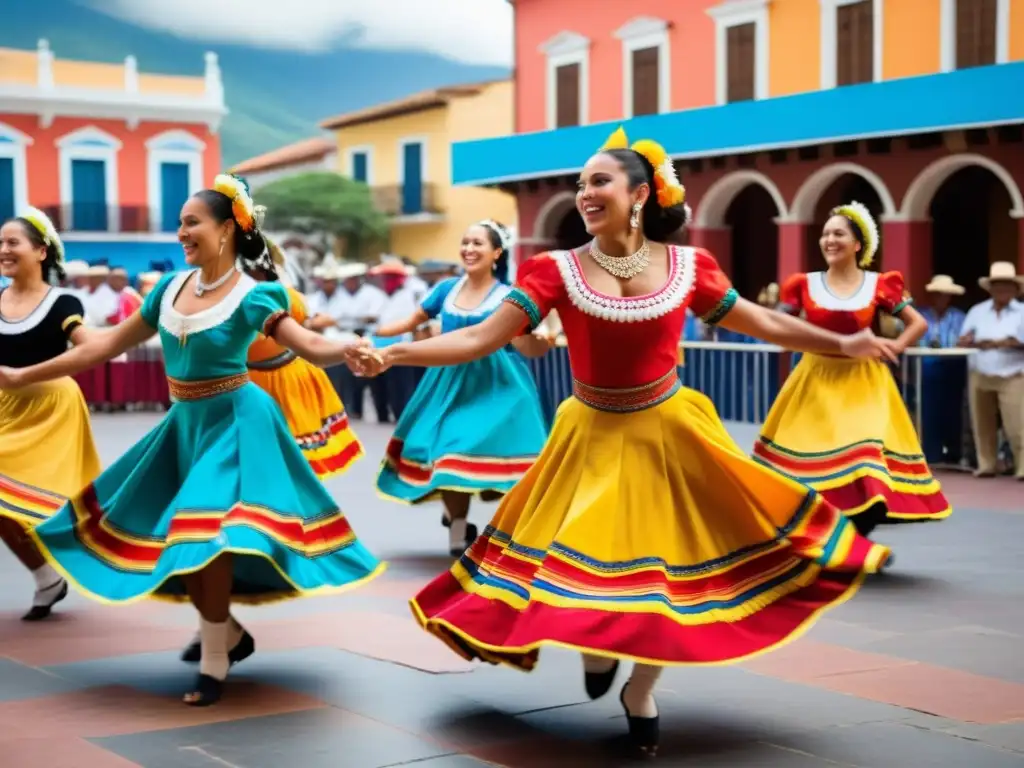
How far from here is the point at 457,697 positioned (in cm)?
550

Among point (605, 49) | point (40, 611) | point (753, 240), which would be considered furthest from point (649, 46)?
point (40, 611)

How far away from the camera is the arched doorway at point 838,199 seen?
24031mm

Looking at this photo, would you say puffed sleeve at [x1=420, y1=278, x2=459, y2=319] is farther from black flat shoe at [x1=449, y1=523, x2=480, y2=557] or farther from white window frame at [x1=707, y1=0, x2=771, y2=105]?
white window frame at [x1=707, y1=0, x2=771, y2=105]

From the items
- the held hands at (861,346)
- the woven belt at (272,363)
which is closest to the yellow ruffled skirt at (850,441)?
the woven belt at (272,363)

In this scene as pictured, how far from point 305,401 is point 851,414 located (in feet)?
9.94

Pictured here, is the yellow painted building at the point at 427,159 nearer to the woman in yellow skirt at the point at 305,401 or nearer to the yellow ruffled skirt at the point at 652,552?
the woman in yellow skirt at the point at 305,401

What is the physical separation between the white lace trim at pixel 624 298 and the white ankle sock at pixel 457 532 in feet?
13.4

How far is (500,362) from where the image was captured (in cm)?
902

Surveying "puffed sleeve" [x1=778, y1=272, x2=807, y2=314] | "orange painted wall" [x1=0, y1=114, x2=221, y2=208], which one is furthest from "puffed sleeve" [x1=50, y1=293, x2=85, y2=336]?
"orange painted wall" [x1=0, y1=114, x2=221, y2=208]

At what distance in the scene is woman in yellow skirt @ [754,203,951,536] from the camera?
816 cm

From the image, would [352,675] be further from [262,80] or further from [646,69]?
[262,80]

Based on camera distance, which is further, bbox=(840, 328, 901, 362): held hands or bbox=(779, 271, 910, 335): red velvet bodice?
bbox=(779, 271, 910, 335): red velvet bodice

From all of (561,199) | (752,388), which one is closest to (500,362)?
(752,388)

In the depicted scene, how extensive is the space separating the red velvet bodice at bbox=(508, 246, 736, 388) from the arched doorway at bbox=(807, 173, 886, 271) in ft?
62.5
